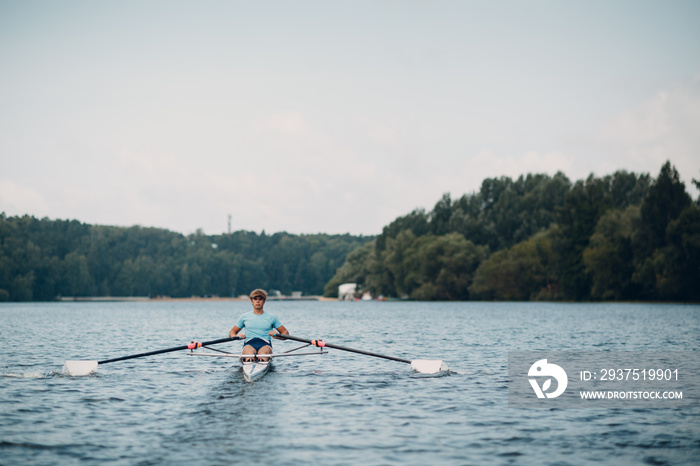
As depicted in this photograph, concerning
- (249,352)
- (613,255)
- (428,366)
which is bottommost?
(428,366)

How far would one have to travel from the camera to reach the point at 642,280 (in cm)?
8344

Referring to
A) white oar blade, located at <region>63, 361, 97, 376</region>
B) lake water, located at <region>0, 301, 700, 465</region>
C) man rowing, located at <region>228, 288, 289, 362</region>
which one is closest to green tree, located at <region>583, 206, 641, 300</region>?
lake water, located at <region>0, 301, 700, 465</region>

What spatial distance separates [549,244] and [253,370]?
87871 mm

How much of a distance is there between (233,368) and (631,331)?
89.4ft

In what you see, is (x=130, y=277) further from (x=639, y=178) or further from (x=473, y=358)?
(x=473, y=358)

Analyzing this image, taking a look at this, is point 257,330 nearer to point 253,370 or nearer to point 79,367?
point 253,370

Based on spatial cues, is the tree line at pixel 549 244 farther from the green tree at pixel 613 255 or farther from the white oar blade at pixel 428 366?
the white oar blade at pixel 428 366

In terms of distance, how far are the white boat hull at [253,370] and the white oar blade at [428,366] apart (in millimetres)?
4028

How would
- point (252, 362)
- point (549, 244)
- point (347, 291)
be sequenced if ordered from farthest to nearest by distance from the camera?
point (347, 291), point (549, 244), point (252, 362)

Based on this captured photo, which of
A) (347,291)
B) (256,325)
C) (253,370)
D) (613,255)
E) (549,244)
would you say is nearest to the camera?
(253,370)

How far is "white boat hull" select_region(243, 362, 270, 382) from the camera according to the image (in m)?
18.3

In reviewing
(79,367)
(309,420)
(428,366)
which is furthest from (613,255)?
(309,420)

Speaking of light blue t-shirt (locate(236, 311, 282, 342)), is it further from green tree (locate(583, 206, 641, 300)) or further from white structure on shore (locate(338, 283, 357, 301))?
white structure on shore (locate(338, 283, 357, 301))

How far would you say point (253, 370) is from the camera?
18453mm
